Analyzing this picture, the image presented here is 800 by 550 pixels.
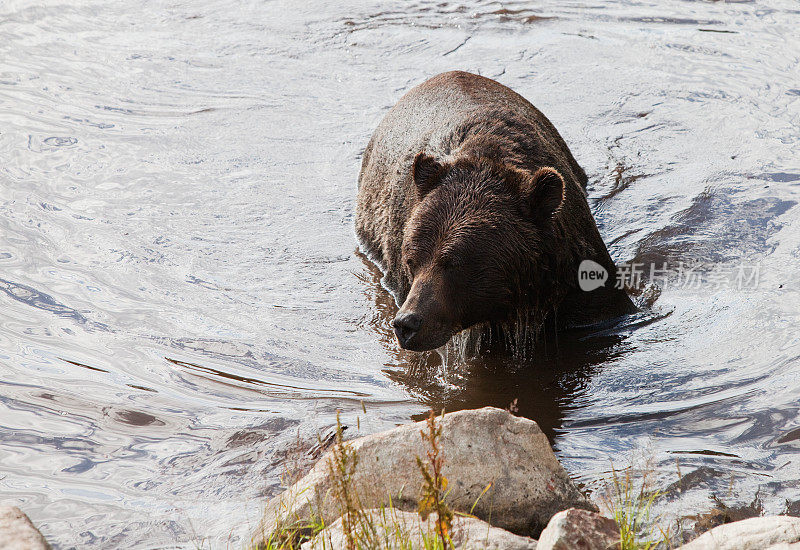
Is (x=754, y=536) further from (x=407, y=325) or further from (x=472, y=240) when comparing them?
(x=472, y=240)

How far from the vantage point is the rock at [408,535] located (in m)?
3.63

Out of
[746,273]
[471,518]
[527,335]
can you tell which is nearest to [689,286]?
[746,273]

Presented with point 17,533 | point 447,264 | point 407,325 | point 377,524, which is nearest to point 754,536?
point 377,524

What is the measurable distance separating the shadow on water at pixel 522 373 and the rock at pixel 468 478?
1.27m

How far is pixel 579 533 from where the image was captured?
11.9 feet

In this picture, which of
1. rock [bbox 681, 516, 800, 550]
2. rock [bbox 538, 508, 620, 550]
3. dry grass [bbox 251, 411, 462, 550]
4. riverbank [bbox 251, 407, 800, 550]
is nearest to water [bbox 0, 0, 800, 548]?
riverbank [bbox 251, 407, 800, 550]

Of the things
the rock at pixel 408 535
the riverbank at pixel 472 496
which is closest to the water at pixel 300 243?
the riverbank at pixel 472 496

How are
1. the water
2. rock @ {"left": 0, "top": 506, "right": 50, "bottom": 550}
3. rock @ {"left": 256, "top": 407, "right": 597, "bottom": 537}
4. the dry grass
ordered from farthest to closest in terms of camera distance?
the water → rock @ {"left": 256, "top": 407, "right": 597, "bottom": 537} → rock @ {"left": 0, "top": 506, "right": 50, "bottom": 550} → the dry grass

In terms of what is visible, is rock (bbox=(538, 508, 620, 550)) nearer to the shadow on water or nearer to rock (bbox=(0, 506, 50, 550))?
the shadow on water

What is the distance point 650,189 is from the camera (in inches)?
370

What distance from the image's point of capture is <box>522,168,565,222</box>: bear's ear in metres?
5.91

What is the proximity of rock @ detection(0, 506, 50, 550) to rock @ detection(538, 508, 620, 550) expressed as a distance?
7.51 ft

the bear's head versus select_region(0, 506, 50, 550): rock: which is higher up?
the bear's head

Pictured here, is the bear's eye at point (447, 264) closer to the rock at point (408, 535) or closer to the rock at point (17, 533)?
the rock at point (408, 535)
